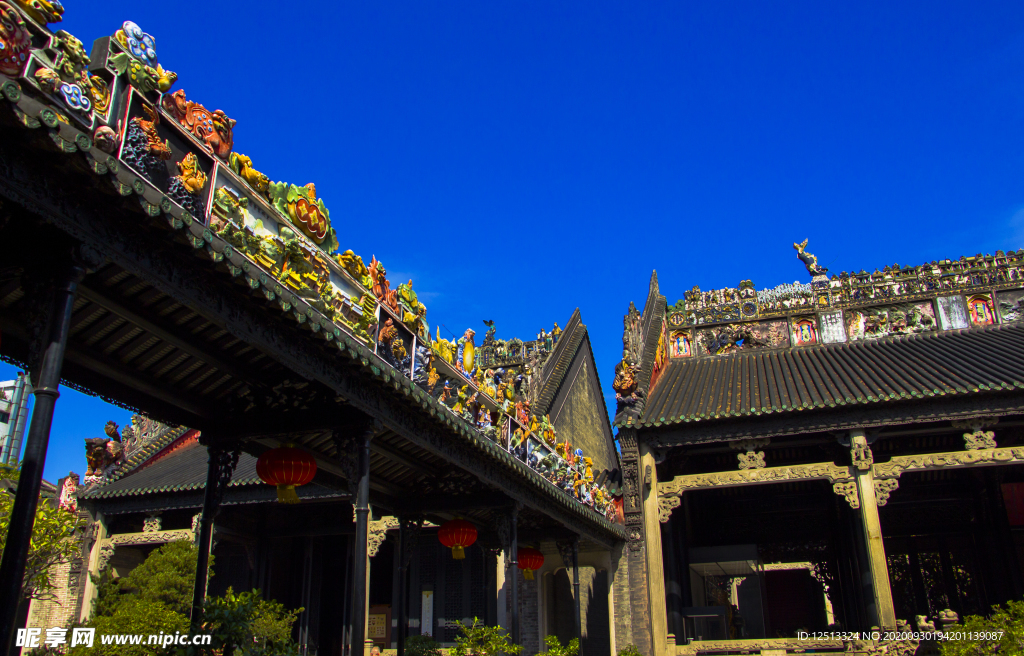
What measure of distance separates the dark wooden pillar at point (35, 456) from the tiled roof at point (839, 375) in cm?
1261

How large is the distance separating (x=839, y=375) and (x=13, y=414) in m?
52.5

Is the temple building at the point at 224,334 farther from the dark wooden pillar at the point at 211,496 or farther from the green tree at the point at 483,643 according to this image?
the green tree at the point at 483,643

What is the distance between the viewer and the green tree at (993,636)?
9.22 meters

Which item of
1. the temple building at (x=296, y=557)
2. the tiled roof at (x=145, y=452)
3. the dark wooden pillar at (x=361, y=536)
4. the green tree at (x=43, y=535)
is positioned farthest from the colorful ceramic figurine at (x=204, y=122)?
the tiled roof at (x=145, y=452)

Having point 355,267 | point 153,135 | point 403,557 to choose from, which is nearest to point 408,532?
point 403,557

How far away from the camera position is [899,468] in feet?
45.8

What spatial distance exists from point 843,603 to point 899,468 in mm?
4693

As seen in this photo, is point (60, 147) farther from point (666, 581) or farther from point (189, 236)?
point (666, 581)

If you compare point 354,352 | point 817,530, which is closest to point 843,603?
point 817,530

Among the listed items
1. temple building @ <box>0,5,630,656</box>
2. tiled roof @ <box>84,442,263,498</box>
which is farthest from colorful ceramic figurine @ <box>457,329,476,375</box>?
tiled roof @ <box>84,442,263,498</box>

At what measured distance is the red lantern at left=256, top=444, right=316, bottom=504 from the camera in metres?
7.56

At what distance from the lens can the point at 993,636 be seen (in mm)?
9609

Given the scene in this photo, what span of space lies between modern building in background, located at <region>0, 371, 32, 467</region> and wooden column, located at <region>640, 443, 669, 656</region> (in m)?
40.5

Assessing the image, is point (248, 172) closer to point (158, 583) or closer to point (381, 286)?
point (381, 286)
